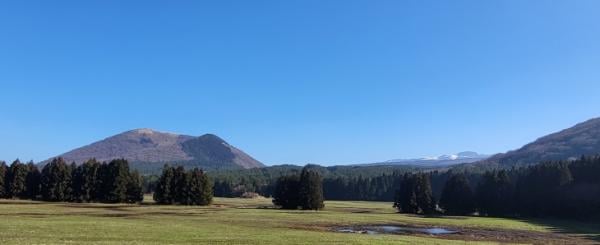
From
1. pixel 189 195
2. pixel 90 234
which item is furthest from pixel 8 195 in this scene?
pixel 90 234

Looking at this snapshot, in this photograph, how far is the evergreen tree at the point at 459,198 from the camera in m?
132

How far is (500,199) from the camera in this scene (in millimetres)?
130875

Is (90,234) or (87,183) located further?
(87,183)

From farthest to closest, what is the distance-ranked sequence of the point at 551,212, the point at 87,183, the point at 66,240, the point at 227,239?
the point at 87,183 < the point at 551,212 < the point at 227,239 < the point at 66,240

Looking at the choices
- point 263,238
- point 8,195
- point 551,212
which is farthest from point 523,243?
point 8,195

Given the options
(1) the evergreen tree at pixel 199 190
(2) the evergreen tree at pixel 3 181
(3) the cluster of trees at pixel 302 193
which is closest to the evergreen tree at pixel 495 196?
(3) the cluster of trees at pixel 302 193

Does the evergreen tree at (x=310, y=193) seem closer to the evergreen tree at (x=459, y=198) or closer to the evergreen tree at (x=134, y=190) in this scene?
the evergreen tree at (x=459, y=198)

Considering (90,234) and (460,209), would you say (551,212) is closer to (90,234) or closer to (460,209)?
(460,209)

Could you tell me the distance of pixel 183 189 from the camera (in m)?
134

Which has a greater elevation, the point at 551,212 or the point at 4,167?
the point at 4,167

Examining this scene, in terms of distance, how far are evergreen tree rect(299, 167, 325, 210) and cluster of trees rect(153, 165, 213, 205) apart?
75.4 feet

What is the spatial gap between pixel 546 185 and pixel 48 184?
118981 mm

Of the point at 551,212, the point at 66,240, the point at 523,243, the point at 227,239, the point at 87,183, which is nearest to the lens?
the point at 66,240

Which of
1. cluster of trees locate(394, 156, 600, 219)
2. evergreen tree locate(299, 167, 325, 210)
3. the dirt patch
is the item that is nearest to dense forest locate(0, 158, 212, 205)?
evergreen tree locate(299, 167, 325, 210)
